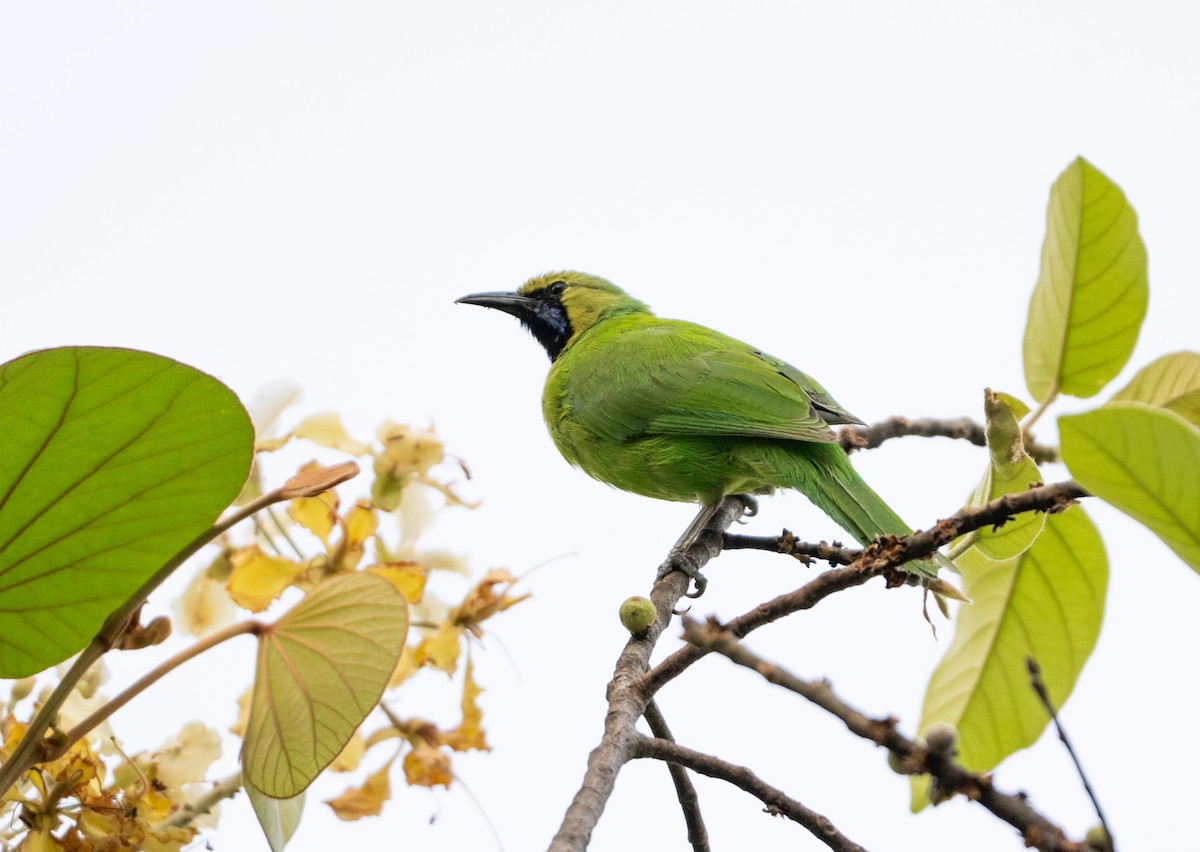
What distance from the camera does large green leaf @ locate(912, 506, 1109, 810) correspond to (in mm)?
2002

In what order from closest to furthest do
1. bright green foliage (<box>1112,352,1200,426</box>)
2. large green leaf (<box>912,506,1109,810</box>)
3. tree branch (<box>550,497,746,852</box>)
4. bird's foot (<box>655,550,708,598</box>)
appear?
tree branch (<box>550,497,746,852</box>), bright green foliage (<box>1112,352,1200,426</box>), large green leaf (<box>912,506,1109,810</box>), bird's foot (<box>655,550,708,598</box>)

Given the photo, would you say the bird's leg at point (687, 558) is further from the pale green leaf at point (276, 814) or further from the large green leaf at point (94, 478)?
the large green leaf at point (94, 478)

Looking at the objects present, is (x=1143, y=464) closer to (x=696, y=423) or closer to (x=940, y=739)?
(x=940, y=739)

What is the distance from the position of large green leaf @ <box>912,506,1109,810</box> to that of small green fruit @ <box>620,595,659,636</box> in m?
0.51

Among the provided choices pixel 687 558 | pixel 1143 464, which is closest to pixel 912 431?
pixel 687 558

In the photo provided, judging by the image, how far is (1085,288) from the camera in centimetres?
181

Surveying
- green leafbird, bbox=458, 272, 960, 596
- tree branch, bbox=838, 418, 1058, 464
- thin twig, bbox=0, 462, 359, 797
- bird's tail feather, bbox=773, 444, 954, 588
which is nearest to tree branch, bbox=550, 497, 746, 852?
thin twig, bbox=0, 462, 359, 797

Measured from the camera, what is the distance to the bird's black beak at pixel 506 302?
5764 millimetres

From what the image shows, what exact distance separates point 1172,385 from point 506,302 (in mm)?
4170

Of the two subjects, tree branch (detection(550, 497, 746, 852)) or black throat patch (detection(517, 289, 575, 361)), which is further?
black throat patch (detection(517, 289, 575, 361))

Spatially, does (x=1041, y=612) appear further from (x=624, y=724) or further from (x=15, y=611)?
(x=15, y=611)

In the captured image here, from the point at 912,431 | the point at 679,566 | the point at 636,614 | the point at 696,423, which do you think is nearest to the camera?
the point at 636,614

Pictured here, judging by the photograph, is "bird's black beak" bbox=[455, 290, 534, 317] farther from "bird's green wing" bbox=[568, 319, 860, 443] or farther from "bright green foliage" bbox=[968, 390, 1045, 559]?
"bright green foliage" bbox=[968, 390, 1045, 559]

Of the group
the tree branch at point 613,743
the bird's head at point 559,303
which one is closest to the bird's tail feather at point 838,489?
the tree branch at point 613,743
